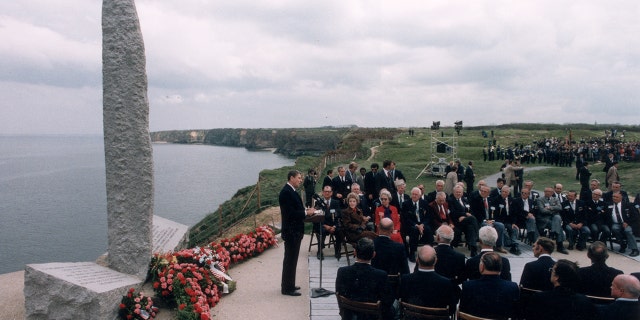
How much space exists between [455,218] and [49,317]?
795 centimetres

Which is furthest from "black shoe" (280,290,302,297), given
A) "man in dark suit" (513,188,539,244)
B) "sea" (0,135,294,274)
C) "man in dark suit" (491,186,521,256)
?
"sea" (0,135,294,274)

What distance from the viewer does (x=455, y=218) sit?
973cm

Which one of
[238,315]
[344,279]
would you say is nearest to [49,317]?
[238,315]

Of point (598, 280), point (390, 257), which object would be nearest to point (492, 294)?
point (390, 257)

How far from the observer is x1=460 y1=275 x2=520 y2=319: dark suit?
14.0 ft

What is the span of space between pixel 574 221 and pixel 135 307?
991 cm

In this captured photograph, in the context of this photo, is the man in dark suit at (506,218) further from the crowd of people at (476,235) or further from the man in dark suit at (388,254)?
the man in dark suit at (388,254)

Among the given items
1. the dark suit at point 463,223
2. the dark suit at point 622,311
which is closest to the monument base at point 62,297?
the dark suit at point 622,311

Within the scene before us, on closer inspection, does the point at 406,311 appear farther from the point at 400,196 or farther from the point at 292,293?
the point at 400,196

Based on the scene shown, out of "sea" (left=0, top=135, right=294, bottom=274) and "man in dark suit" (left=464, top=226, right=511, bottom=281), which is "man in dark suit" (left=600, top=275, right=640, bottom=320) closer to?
"man in dark suit" (left=464, top=226, right=511, bottom=281)

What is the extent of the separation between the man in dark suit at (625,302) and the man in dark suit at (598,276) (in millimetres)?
942

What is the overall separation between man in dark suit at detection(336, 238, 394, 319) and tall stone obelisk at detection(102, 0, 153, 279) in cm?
415

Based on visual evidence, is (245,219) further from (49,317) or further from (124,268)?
(49,317)

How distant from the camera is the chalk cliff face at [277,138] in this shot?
97.2m
